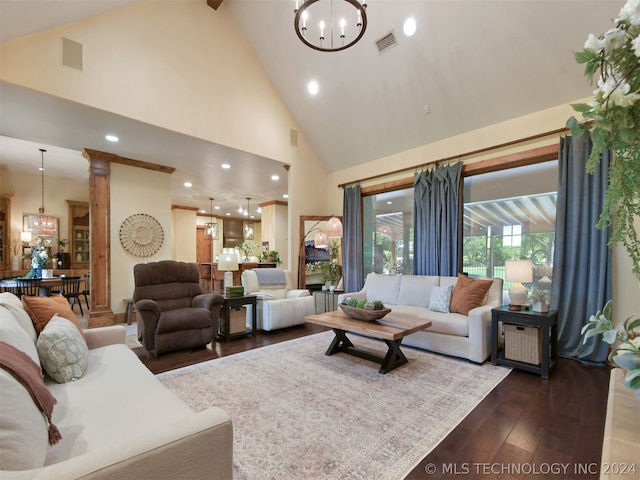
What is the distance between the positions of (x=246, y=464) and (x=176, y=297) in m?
2.90

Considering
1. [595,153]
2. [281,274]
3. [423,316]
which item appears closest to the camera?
[595,153]

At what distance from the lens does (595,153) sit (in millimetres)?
773

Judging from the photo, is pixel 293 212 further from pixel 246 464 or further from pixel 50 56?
pixel 246 464

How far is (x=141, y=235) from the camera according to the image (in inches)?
226

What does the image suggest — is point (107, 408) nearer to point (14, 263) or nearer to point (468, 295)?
point (468, 295)

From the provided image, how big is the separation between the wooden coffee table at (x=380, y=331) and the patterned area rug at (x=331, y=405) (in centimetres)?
10

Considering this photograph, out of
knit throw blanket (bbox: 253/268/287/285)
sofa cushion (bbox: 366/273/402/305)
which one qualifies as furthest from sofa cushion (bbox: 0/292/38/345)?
sofa cushion (bbox: 366/273/402/305)

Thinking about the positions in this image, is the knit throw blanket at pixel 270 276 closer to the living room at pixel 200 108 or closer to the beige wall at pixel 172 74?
the living room at pixel 200 108

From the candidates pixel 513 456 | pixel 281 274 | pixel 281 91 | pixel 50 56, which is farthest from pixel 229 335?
pixel 281 91

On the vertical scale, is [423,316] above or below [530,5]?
below

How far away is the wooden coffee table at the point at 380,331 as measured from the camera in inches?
118

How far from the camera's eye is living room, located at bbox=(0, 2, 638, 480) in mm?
3428

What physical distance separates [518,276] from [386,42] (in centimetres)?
344

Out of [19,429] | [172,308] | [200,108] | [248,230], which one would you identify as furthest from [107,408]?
[248,230]
